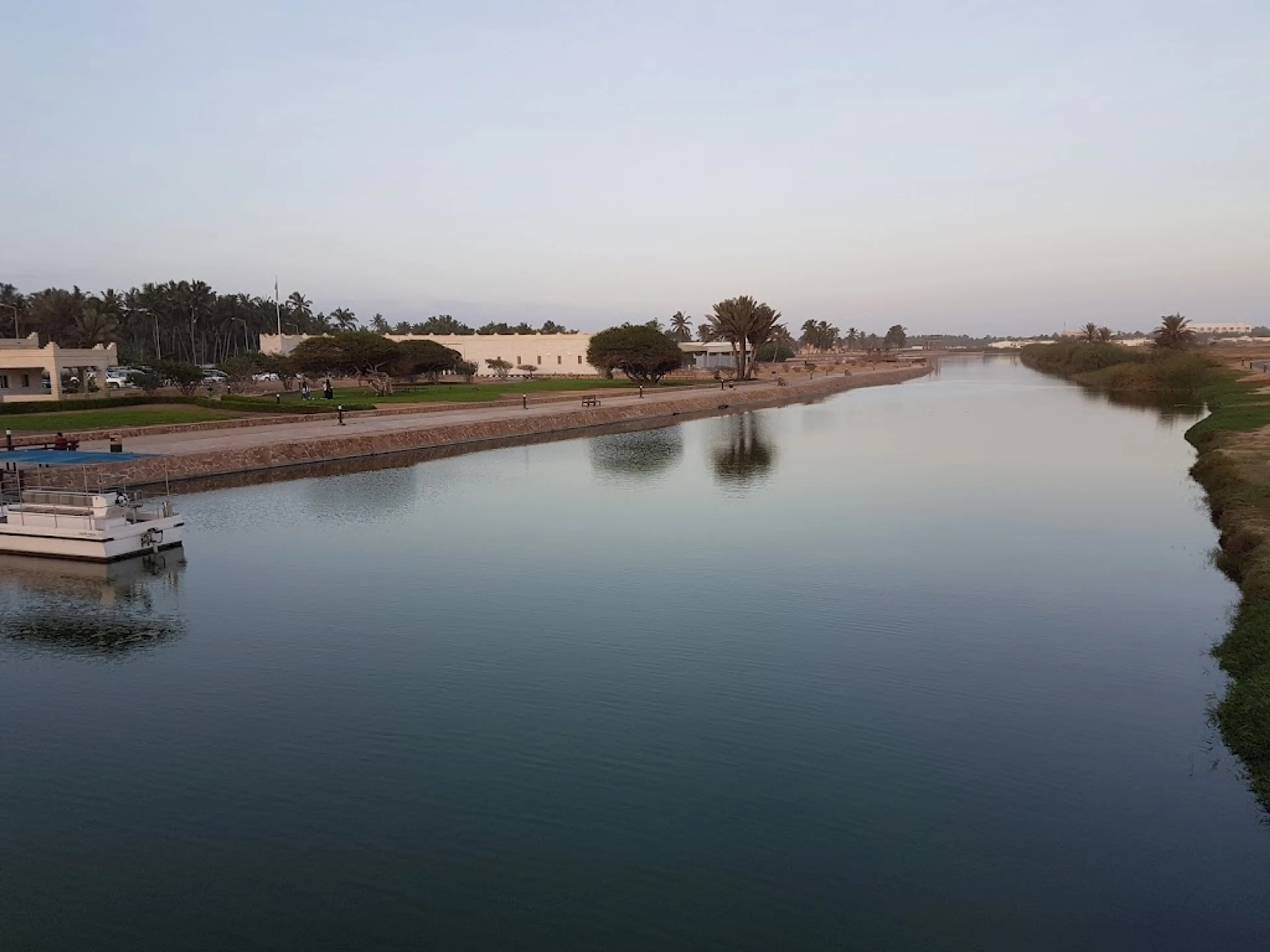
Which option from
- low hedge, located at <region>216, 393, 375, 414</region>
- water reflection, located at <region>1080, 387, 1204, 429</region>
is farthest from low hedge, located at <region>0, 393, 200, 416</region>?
water reflection, located at <region>1080, 387, 1204, 429</region>

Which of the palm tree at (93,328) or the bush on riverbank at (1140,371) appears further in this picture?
the bush on riverbank at (1140,371)

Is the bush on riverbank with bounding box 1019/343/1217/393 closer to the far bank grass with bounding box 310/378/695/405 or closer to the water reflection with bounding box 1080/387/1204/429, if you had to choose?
the water reflection with bounding box 1080/387/1204/429

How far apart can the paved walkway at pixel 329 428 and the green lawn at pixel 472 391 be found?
501 centimetres

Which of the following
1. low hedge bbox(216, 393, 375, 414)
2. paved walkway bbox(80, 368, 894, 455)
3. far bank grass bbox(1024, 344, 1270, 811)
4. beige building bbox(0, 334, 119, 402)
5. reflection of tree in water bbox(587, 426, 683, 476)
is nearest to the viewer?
far bank grass bbox(1024, 344, 1270, 811)

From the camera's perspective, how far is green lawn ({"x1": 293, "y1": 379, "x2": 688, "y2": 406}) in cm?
7450

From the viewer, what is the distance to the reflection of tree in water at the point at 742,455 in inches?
1783

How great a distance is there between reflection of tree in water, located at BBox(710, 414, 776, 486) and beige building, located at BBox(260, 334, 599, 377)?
179 ft

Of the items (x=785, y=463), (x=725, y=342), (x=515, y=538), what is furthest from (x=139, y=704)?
(x=725, y=342)

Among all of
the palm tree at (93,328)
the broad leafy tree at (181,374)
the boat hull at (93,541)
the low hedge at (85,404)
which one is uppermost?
the palm tree at (93,328)

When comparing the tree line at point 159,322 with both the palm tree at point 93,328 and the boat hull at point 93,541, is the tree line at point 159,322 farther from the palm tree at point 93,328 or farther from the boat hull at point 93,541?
the boat hull at point 93,541

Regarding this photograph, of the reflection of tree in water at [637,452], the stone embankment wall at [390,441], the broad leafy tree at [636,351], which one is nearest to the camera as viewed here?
the stone embankment wall at [390,441]

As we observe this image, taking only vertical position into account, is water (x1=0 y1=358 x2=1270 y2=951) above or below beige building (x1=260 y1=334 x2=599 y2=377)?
below

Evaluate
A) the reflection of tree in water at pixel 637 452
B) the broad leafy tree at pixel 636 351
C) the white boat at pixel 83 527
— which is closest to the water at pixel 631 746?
the white boat at pixel 83 527

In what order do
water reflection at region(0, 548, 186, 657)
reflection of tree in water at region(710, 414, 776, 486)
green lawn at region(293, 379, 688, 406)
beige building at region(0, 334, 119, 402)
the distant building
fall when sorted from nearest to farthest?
water reflection at region(0, 548, 186, 657)
reflection of tree in water at region(710, 414, 776, 486)
beige building at region(0, 334, 119, 402)
green lawn at region(293, 379, 688, 406)
the distant building
